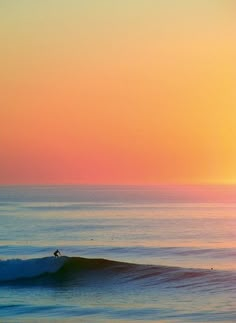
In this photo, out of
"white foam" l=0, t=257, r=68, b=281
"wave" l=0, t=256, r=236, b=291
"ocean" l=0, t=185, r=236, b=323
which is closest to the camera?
"ocean" l=0, t=185, r=236, b=323

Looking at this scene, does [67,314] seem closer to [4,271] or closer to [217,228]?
[4,271]

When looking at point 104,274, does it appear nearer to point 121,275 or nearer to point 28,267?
point 121,275

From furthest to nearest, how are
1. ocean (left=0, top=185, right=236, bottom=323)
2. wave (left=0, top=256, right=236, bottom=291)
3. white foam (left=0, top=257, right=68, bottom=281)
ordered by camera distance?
white foam (left=0, top=257, right=68, bottom=281)
wave (left=0, top=256, right=236, bottom=291)
ocean (left=0, top=185, right=236, bottom=323)

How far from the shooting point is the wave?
31.9 meters

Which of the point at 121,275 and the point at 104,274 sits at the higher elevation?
the point at 104,274

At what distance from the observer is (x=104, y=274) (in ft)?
117

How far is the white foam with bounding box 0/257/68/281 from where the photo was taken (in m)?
35.9

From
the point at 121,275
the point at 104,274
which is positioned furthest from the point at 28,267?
the point at 121,275

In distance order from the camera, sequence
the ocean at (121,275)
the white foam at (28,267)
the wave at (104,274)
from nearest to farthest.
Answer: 1. the ocean at (121,275)
2. the wave at (104,274)
3. the white foam at (28,267)

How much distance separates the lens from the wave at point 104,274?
31922 millimetres

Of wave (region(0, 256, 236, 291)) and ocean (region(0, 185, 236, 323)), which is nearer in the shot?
ocean (region(0, 185, 236, 323))

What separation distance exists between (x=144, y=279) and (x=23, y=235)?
77.2 ft

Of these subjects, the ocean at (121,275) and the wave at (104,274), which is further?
the wave at (104,274)

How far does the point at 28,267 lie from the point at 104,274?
400 cm
